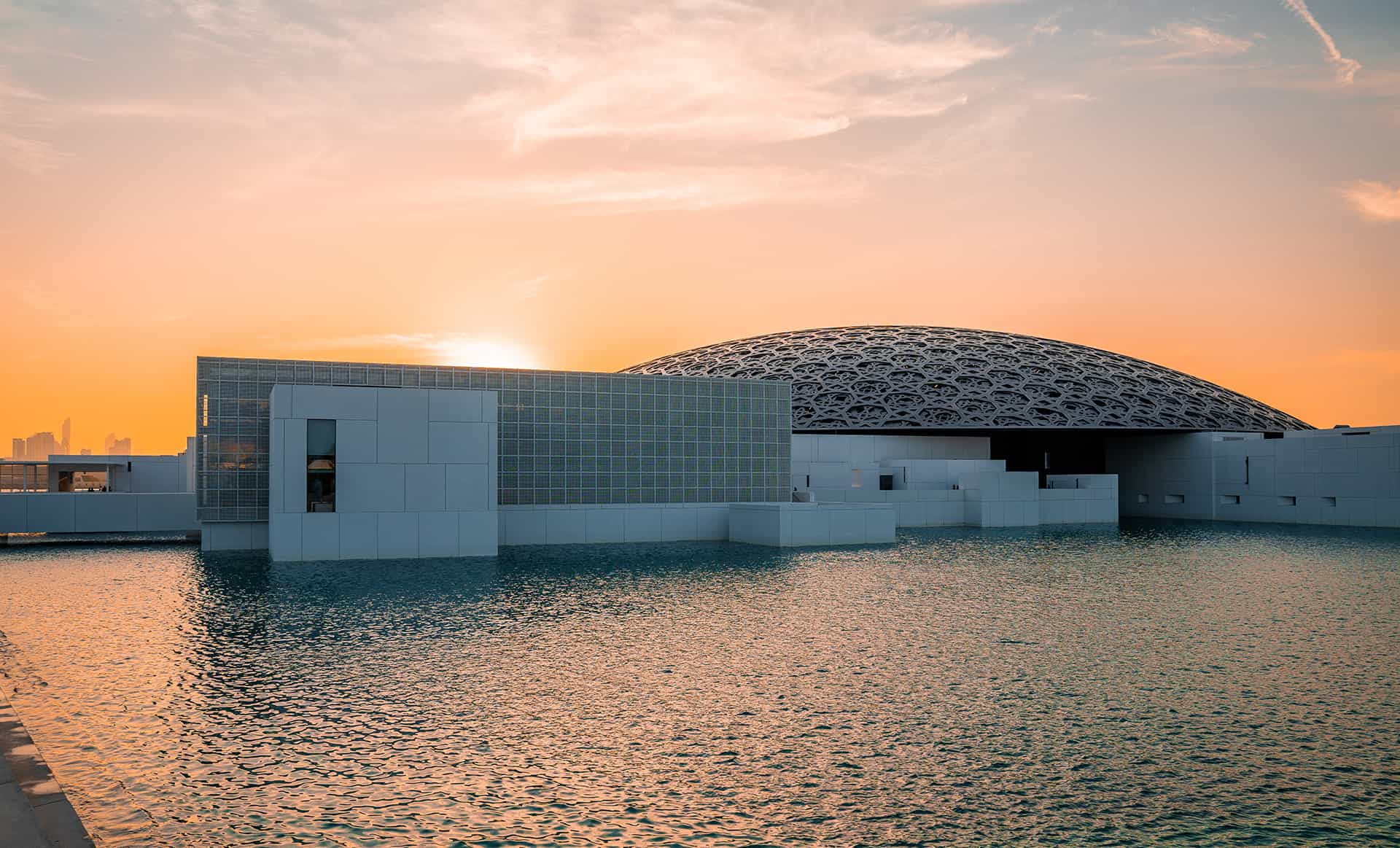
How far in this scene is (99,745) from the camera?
26.3 ft

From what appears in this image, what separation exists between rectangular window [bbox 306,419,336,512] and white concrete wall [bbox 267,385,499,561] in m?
0.11

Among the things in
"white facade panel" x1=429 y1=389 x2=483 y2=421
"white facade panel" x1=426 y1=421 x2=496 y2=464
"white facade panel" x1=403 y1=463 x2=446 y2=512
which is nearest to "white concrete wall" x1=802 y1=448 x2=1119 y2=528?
"white facade panel" x1=426 y1=421 x2=496 y2=464

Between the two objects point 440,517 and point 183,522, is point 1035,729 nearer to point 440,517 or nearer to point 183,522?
point 440,517

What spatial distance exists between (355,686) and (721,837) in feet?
17.6

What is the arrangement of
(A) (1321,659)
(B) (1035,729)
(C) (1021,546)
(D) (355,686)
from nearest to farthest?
(B) (1035,729), (D) (355,686), (A) (1321,659), (C) (1021,546)

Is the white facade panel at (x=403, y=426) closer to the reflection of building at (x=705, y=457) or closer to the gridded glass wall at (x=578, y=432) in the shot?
the reflection of building at (x=705, y=457)

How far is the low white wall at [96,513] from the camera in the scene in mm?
28000

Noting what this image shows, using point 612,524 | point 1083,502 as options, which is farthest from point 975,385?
point 612,524

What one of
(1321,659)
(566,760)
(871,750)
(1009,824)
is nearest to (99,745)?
(566,760)

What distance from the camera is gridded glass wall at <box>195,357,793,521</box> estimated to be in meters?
26.6

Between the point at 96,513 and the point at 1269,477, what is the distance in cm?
4626

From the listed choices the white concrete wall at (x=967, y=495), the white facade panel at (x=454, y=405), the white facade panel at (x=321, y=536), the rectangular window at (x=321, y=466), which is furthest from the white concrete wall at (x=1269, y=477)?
the rectangular window at (x=321, y=466)

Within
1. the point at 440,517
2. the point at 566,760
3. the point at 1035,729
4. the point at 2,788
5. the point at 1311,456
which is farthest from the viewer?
the point at 1311,456

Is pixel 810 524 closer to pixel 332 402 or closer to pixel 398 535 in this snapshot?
pixel 398 535
